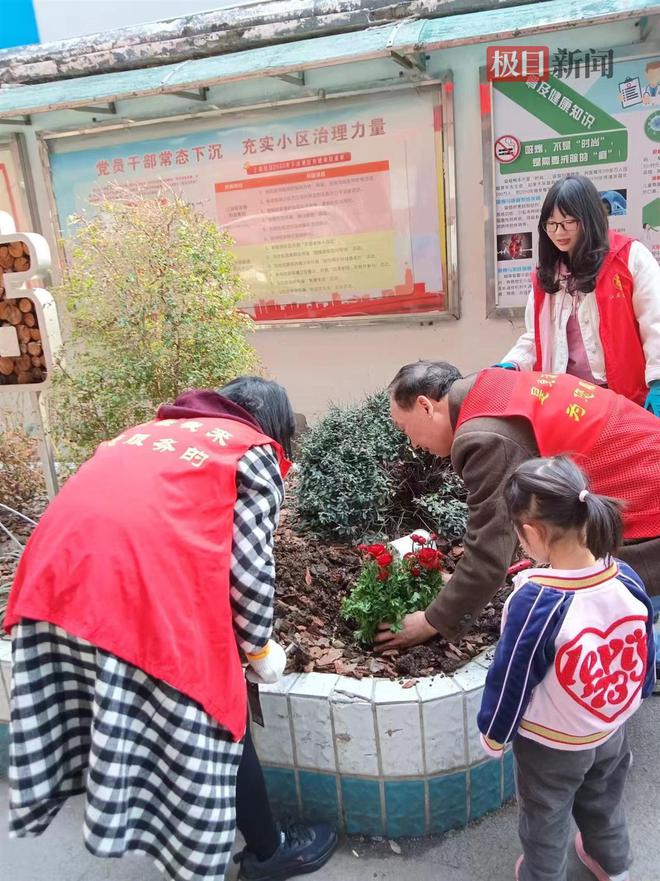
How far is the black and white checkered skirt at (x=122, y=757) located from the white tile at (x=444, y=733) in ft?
2.36

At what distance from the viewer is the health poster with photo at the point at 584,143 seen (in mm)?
4281

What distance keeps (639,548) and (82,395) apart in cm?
251

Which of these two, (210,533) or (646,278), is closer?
(210,533)

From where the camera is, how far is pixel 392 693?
7.34 feet

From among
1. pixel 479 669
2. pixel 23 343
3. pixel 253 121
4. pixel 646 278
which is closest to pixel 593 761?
pixel 479 669

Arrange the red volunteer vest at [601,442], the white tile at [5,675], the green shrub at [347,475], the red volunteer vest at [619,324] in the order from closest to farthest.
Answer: the red volunteer vest at [601,442] < the white tile at [5,675] < the red volunteer vest at [619,324] < the green shrub at [347,475]

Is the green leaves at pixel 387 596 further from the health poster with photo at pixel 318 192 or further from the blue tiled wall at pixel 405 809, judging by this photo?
the health poster with photo at pixel 318 192

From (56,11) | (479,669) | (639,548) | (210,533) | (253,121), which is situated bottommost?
(479,669)

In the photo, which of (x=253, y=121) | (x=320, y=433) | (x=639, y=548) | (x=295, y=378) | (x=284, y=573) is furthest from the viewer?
(x=295, y=378)

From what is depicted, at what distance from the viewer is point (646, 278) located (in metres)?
2.73

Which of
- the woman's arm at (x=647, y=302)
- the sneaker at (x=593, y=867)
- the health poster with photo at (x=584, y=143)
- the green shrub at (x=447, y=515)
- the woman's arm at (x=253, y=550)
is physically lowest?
the sneaker at (x=593, y=867)

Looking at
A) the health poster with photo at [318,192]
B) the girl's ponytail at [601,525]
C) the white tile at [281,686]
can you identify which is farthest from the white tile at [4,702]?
the health poster with photo at [318,192]

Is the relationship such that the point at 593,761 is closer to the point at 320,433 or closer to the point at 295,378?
the point at 320,433

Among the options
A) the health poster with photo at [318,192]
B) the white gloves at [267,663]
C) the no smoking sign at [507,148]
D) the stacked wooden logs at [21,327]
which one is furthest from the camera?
the health poster with photo at [318,192]
